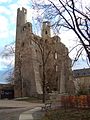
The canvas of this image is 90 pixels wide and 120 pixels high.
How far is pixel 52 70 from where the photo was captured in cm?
8269

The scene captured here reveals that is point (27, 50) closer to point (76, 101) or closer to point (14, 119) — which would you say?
point (76, 101)

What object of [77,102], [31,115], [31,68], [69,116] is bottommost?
[69,116]

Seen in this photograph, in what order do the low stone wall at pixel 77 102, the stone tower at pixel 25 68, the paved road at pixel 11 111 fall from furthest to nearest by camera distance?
the stone tower at pixel 25 68, the low stone wall at pixel 77 102, the paved road at pixel 11 111

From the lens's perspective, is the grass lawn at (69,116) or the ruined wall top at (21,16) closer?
the grass lawn at (69,116)

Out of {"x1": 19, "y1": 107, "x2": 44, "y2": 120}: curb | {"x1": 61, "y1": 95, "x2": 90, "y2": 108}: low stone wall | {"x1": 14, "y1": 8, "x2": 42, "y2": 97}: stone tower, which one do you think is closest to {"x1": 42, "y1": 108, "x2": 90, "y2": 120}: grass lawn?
{"x1": 19, "y1": 107, "x2": 44, "y2": 120}: curb

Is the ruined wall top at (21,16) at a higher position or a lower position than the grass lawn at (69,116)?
higher

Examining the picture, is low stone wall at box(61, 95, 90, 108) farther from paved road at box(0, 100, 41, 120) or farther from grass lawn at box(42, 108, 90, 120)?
grass lawn at box(42, 108, 90, 120)

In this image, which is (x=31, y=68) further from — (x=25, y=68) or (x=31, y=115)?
(x=31, y=115)

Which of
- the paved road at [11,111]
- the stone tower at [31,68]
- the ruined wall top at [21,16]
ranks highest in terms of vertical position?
the ruined wall top at [21,16]

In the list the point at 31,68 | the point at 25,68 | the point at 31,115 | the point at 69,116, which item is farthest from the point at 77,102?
the point at 25,68

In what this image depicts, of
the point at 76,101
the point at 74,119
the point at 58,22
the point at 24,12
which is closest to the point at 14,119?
the point at 74,119

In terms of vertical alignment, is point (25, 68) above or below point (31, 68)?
above

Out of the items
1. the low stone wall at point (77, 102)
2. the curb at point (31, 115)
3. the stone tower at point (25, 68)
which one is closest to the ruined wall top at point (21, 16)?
the stone tower at point (25, 68)

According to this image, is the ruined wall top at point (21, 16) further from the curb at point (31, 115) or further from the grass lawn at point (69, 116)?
the grass lawn at point (69, 116)
